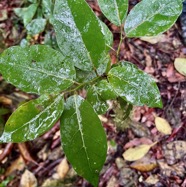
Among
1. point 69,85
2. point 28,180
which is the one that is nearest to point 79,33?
point 69,85

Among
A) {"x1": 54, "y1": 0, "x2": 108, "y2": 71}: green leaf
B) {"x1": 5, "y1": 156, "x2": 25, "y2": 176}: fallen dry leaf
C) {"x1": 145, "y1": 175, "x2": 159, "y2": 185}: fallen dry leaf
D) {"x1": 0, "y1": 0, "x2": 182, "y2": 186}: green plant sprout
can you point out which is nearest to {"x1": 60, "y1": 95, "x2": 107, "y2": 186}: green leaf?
{"x1": 0, "y1": 0, "x2": 182, "y2": 186}: green plant sprout

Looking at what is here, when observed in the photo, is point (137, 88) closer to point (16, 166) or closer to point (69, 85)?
point (69, 85)

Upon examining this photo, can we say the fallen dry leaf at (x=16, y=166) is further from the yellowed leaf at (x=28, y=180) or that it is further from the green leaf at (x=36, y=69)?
the green leaf at (x=36, y=69)

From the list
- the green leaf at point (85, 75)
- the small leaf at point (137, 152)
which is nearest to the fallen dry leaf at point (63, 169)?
the small leaf at point (137, 152)

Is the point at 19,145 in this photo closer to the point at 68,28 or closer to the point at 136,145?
the point at 136,145

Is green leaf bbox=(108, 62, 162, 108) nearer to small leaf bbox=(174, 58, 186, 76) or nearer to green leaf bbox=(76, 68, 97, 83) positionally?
green leaf bbox=(76, 68, 97, 83)
